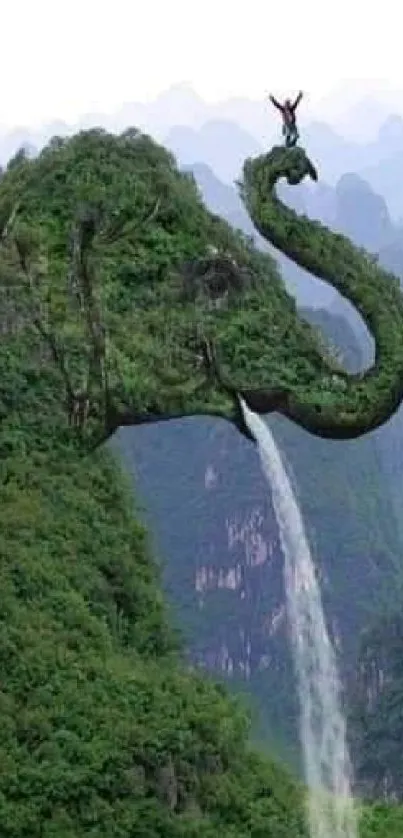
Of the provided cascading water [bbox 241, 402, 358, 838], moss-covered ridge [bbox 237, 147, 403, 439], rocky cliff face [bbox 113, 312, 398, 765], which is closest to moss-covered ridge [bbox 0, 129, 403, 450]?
moss-covered ridge [bbox 237, 147, 403, 439]

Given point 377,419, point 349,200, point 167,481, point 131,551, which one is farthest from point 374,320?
point 349,200

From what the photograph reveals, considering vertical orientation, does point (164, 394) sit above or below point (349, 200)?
below

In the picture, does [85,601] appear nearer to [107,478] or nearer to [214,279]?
[107,478]

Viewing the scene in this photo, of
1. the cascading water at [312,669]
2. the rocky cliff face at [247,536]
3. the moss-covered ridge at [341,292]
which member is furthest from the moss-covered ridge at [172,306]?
the rocky cliff face at [247,536]

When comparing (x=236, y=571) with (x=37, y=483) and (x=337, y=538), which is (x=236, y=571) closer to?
(x=337, y=538)

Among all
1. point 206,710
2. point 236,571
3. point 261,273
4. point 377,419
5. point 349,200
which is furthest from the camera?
point 349,200

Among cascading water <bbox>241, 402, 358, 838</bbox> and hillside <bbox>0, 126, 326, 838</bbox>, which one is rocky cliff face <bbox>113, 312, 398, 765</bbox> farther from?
cascading water <bbox>241, 402, 358, 838</bbox>

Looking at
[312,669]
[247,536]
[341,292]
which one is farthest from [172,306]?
[247,536]
